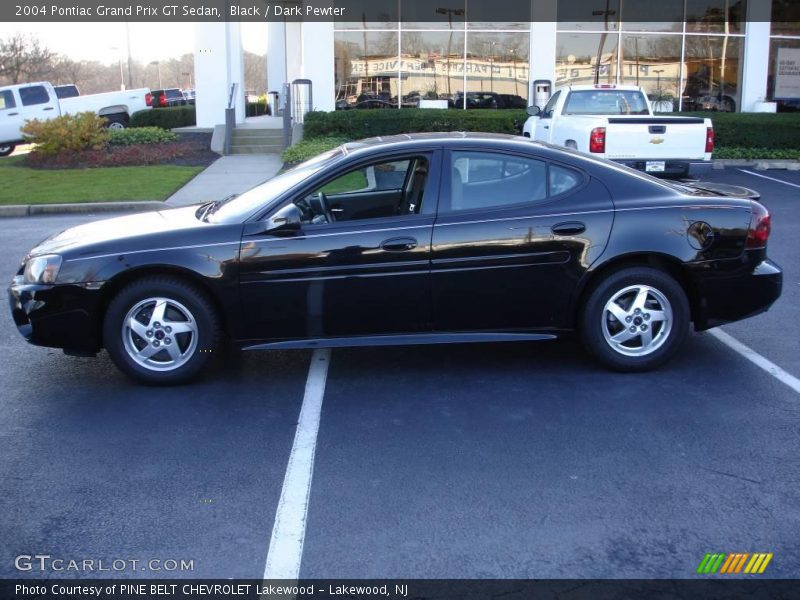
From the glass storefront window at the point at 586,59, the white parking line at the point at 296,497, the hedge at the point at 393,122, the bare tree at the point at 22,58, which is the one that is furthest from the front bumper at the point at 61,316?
the bare tree at the point at 22,58

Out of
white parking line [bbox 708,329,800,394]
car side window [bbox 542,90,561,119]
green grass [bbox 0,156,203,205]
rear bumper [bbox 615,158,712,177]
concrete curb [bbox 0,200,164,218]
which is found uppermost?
car side window [bbox 542,90,561,119]

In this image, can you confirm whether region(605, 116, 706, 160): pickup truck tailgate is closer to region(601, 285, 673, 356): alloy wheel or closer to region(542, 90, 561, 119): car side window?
region(542, 90, 561, 119): car side window

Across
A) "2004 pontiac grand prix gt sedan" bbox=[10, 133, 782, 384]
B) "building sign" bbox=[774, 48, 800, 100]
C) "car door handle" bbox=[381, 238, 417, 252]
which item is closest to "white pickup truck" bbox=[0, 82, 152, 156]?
"building sign" bbox=[774, 48, 800, 100]

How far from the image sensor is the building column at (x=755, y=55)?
79.6ft

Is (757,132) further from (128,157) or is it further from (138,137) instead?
(138,137)

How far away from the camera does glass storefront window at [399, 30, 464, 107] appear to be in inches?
920

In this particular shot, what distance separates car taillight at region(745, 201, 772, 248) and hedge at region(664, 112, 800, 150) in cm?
1587

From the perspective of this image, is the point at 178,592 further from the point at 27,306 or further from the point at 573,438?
the point at 27,306

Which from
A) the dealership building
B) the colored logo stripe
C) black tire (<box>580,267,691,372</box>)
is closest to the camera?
the colored logo stripe

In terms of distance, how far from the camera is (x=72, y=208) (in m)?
14.7

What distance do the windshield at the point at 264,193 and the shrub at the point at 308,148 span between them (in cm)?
1146

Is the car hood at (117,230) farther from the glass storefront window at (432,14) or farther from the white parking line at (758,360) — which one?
the glass storefront window at (432,14)

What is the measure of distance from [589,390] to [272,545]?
265cm
